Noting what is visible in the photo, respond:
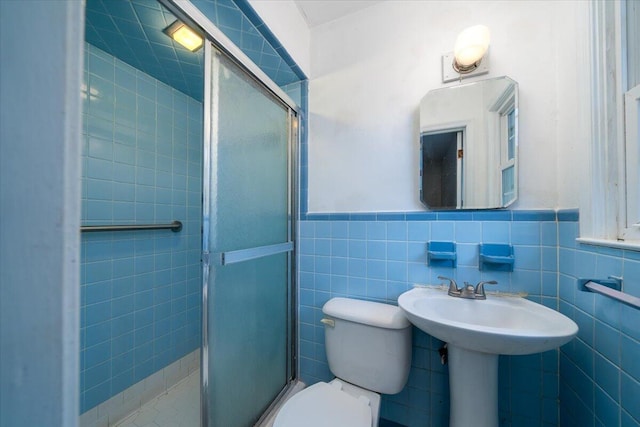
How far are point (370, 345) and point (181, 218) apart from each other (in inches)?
59.4

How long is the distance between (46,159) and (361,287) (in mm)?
1217

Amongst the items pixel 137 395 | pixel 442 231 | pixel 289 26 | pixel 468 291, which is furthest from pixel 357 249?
pixel 137 395

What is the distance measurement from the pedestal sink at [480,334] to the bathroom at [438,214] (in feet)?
0.44

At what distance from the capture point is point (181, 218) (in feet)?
5.47

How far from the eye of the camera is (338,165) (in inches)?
53.1

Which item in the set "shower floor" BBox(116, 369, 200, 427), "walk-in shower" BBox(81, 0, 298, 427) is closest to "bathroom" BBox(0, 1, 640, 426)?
"walk-in shower" BBox(81, 0, 298, 427)

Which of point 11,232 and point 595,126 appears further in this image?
point 595,126

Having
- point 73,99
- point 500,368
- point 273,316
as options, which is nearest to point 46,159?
point 73,99

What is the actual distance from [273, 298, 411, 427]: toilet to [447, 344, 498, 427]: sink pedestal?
8.6 inches

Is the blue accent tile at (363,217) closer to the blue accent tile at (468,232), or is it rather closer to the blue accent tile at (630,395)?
the blue accent tile at (468,232)

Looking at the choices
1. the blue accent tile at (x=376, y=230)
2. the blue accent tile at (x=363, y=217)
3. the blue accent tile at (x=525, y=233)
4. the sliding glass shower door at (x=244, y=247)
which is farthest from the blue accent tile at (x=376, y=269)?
the blue accent tile at (x=525, y=233)

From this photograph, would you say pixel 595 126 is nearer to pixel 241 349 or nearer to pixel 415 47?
pixel 415 47

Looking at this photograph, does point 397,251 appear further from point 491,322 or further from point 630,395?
point 630,395

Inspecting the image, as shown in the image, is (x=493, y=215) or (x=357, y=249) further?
(x=357, y=249)
